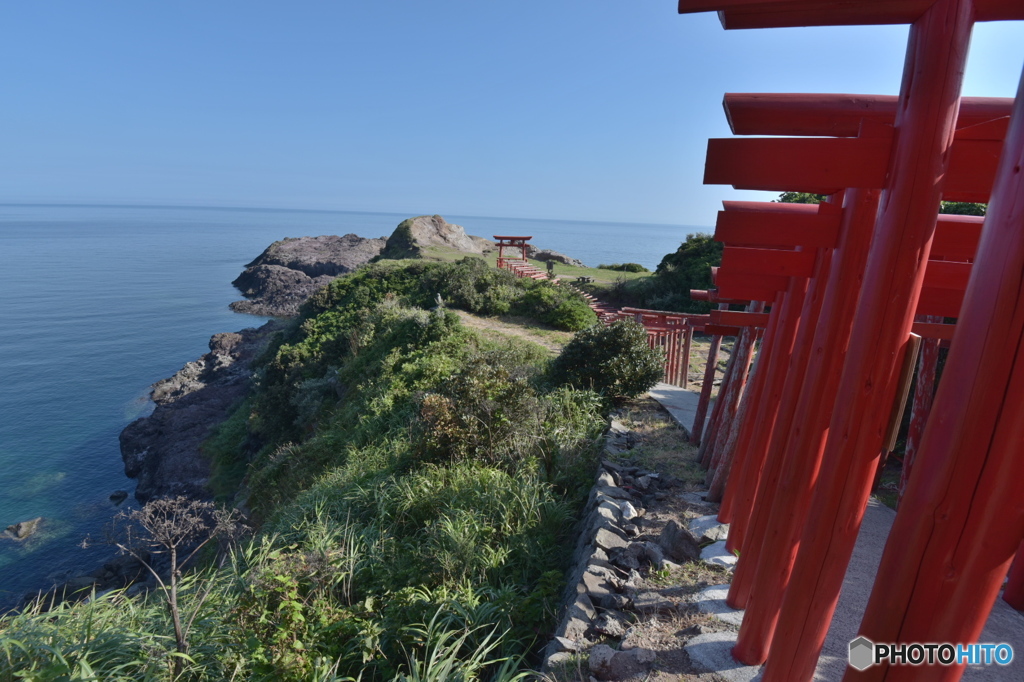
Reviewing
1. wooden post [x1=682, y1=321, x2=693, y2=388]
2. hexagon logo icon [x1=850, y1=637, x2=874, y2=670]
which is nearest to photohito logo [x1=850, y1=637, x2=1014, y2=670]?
hexagon logo icon [x1=850, y1=637, x2=874, y2=670]

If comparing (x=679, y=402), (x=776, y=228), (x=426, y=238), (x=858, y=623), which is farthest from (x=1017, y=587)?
(x=426, y=238)

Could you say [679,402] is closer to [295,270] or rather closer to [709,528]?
[709,528]

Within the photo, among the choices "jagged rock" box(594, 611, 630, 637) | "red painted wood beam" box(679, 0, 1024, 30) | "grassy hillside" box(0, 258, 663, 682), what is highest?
"red painted wood beam" box(679, 0, 1024, 30)

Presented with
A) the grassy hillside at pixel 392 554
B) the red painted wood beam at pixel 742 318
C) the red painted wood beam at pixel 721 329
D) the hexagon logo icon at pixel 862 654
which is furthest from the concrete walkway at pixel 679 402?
the hexagon logo icon at pixel 862 654

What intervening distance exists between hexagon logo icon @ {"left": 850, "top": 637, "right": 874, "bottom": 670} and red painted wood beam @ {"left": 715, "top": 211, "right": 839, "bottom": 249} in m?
1.66

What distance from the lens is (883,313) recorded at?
2.20m

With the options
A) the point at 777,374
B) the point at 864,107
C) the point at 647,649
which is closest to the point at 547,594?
the point at 647,649

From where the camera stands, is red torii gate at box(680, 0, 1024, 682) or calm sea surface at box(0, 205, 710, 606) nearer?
red torii gate at box(680, 0, 1024, 682)

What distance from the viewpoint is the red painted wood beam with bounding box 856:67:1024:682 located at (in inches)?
63.7

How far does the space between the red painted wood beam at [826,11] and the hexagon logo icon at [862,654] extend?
2088 millimetres

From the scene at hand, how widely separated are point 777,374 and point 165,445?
20.3 metres

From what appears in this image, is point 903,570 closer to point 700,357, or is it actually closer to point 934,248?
point 934,248

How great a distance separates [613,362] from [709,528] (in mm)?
4182

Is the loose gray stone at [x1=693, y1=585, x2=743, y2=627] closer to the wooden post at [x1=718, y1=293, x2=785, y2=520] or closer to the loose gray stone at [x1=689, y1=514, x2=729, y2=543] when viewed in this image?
the loose gray stone at [x1=689, y1=514, x2=729, y2=543]
